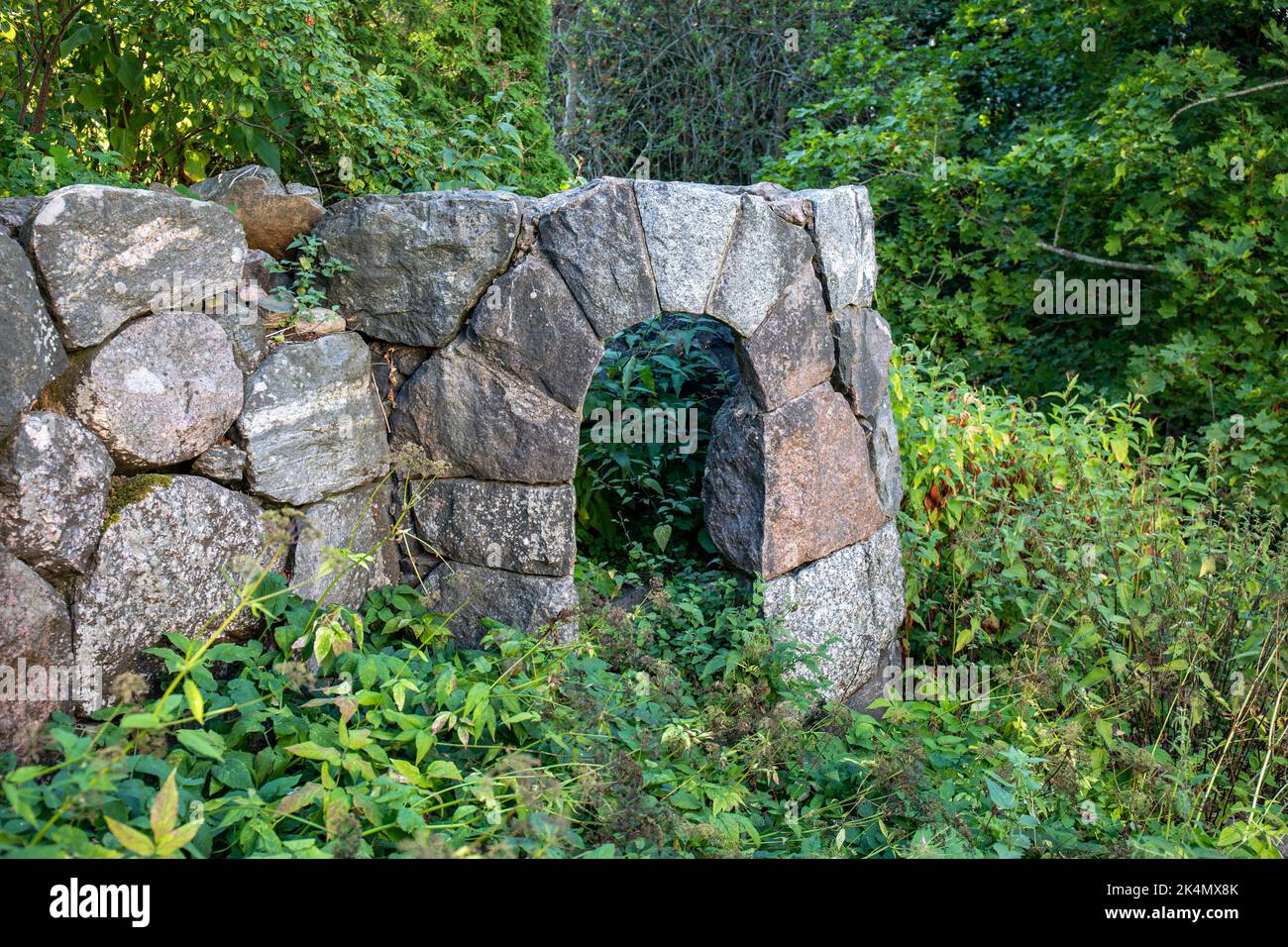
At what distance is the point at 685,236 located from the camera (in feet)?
11.2

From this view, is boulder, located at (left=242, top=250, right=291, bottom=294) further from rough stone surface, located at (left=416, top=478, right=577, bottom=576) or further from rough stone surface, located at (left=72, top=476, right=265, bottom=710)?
rough stone surface, located at (left=416, top=478, right=577, bottom=576)

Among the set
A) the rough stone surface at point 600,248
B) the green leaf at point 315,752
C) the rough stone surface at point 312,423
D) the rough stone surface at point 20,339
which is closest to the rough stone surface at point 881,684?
the rough stone surface at point 600,248

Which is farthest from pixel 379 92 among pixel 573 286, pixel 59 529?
pixel 59 529

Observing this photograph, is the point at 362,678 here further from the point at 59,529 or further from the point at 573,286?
the point at 573,286

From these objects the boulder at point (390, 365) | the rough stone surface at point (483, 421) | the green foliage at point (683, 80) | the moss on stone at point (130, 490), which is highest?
the green foliage at point (683, 80)

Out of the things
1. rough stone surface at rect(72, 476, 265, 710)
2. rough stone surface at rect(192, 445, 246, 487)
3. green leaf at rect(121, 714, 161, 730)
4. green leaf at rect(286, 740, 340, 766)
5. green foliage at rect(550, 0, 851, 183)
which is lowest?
green leaf at rect(286, 740, 340, 766)

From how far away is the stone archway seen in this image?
325cm

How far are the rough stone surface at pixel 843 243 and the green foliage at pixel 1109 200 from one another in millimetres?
2735

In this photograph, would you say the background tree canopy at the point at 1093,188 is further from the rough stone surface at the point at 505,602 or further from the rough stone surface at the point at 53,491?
the rough stone surface at the point at 53,491

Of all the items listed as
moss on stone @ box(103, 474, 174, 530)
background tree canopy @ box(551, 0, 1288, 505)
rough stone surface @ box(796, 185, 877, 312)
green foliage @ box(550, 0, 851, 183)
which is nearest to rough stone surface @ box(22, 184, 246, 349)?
moss on stone @ box(103, 474, 174, 530)

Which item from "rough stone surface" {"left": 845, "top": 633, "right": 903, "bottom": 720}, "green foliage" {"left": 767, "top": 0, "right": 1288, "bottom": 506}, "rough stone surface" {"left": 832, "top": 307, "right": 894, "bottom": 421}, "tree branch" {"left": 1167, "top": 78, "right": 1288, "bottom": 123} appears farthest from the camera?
"green foliage" {"left": 767, "top": 0, "right": 1288, "bottom": 506}

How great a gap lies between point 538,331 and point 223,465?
3.41 feet

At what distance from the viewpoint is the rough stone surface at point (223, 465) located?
2.82 metres
